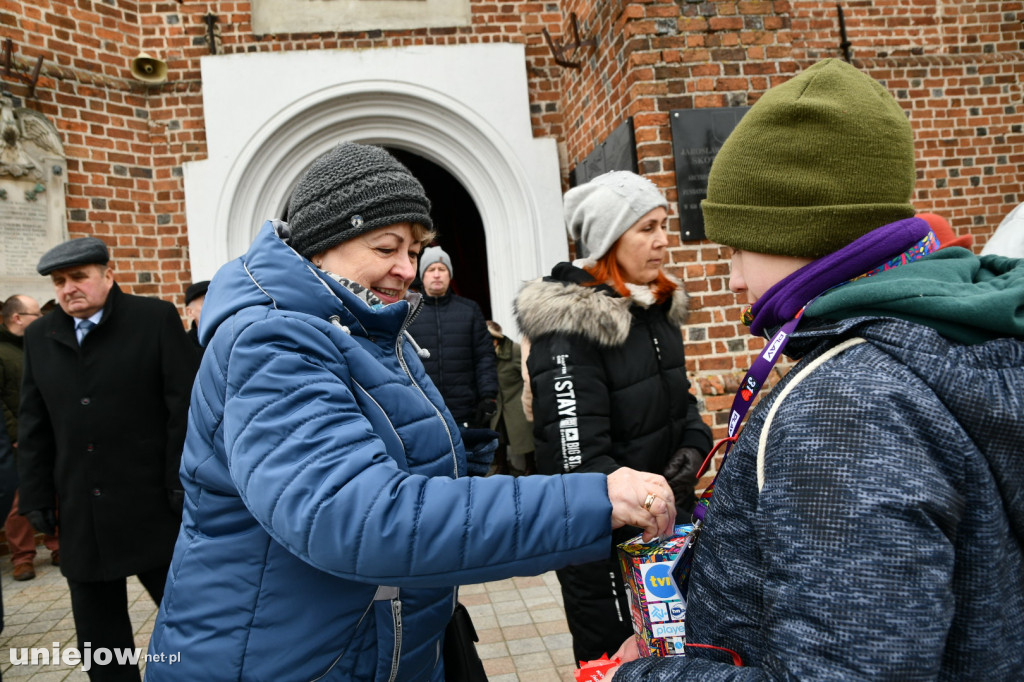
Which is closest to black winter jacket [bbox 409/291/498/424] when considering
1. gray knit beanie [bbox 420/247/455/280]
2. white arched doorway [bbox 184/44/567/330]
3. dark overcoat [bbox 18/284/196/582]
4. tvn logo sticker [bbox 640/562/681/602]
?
gray knit beanie [bbox 420/247/455/280]

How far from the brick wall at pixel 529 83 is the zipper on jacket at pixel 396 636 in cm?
357

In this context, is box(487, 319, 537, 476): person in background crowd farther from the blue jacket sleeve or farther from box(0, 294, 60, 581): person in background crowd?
the blue jacket sleeve

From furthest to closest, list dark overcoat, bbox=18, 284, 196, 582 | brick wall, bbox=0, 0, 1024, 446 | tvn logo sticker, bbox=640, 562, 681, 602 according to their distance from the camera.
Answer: brick wall, bbox=0, 0, 1024, 446, dark overcoat, bbox=18, 284, 196, 582, tvn logo sticker, bbox=640, 562, 681, 602

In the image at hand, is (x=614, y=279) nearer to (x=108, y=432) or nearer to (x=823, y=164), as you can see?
(x=823, y=164)

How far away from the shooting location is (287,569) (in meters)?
1.22

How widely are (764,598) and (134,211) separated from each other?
6.30 meters

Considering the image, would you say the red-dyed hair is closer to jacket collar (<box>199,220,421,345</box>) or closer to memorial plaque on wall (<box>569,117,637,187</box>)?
jacket collar (<box>199,220,421,345</box>)

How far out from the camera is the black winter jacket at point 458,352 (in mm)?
5258

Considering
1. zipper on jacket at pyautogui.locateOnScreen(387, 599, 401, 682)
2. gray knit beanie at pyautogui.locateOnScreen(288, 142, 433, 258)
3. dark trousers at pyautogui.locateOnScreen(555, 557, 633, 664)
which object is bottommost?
dark trousers at pyautogui.locateOnScreen(555, 557, 633, 664)

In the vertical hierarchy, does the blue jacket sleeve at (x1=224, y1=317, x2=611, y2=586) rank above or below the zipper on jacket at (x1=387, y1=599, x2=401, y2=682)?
above

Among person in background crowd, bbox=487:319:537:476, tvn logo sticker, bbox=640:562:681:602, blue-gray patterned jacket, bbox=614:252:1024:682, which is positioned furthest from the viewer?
person in background crowd, bbox=487:319:537:476

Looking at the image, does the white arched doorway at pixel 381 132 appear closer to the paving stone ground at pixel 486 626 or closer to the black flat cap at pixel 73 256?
the paving stone ground at pixel 486 626

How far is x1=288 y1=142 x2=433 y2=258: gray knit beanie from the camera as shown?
142cm

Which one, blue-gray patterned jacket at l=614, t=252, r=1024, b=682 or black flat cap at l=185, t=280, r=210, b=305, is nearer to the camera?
blue-gray patterned jacket at l=614, t=252, r=1024, b=682
